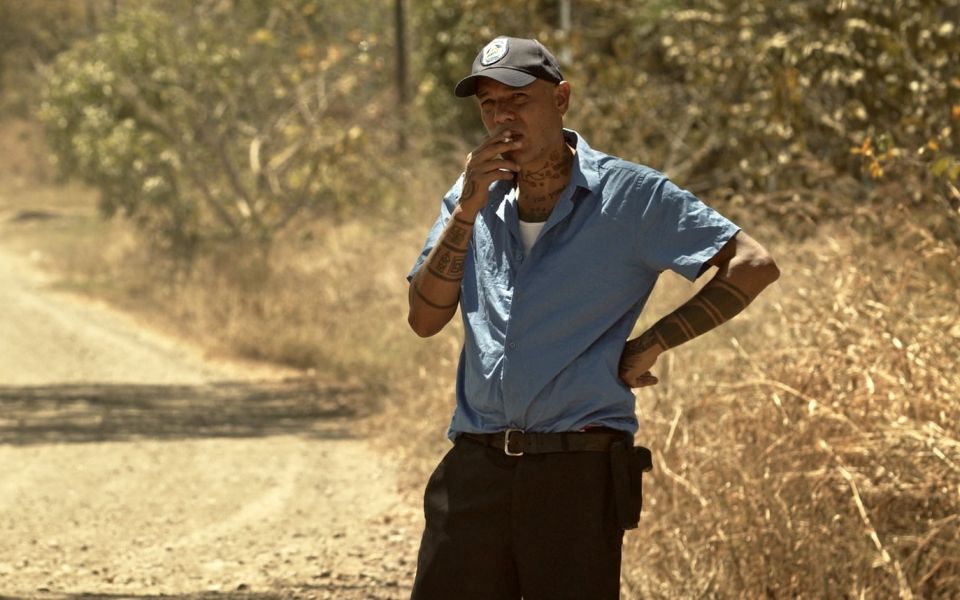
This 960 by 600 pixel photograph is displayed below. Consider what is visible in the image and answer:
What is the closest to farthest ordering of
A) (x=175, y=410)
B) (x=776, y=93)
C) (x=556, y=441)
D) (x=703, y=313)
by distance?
1. (x=556, y=441)
2. (x=703, y=313)
3. (x=776, y=93)
4. (x=175, y=410)

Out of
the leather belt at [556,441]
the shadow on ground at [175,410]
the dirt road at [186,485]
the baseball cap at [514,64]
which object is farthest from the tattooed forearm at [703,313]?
the shadow on ground at [175,410]

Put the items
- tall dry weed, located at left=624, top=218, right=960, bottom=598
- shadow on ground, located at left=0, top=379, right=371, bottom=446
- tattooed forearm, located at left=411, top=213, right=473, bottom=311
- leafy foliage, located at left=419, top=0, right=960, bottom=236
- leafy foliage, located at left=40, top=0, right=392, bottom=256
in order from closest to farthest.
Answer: tattooed forearm, located at left=411, top=213, right=473, bottom=311
tall dry weed, located at left=624, top=218, right=960, bottom=598
leafy foliage, located at left=419, top=0, right=960, bottom=236
shadow on ground, located at left=0, top=379, right=371, bottom=446
leafy foliage, located at left=40, top=0, right=392, bottom=256

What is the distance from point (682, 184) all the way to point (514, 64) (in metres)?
10.6

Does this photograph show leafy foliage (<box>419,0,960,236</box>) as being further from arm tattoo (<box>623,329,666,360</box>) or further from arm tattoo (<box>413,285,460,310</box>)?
arm tattoo (<box>413,285,460,310</box>)

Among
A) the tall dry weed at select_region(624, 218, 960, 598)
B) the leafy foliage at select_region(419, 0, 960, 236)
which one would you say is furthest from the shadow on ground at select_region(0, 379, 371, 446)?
the tall dry weed at select_region(624, 218, 960, 598)

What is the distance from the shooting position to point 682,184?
14477 millimetres

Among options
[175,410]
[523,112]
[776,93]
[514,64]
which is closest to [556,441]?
[523,112]

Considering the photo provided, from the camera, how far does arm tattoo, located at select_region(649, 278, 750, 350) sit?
3998mm

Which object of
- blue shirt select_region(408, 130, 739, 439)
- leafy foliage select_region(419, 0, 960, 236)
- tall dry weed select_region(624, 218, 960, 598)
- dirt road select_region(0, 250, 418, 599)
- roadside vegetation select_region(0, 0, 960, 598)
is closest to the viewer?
blue shirt select_region(408, 130, 739, 439)

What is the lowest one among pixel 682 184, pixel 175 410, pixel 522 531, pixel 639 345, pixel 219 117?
pixel 175 410

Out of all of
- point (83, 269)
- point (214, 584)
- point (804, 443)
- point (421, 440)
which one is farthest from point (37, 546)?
point (83, 269)

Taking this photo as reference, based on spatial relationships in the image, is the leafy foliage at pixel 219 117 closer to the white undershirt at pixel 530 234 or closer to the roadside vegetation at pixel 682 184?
the roadside vegetation at pixel 682 184

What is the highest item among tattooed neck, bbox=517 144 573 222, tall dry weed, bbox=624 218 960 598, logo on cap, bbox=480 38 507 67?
logo on cap, bbox=480 38 507 67

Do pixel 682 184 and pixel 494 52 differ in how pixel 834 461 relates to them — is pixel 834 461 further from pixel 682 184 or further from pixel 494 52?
pixel 682 184
